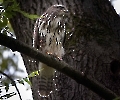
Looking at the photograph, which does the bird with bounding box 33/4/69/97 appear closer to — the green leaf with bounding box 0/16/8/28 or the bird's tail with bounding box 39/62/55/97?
the bird's tail with bounding box 39/62/55/97

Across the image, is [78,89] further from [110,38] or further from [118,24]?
[118,24]

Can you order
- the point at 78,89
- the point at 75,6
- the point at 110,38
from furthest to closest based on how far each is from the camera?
1. the point at 75,6
2. the point at 110,38
3. the point at 78,89

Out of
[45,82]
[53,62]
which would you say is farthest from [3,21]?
[45,82]

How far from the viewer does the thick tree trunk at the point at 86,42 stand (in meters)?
2.13

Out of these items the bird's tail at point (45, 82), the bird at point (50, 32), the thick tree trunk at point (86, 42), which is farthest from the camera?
the bird at point (50, 32)

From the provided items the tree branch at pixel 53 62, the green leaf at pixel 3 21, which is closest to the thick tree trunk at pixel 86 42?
the tree branch at pixel 53 62

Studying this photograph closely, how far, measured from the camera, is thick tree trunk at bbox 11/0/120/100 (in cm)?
213

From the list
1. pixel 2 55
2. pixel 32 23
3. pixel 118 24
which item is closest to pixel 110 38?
pixel 118 24

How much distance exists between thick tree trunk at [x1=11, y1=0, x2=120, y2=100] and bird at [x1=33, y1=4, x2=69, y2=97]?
0.18 ft

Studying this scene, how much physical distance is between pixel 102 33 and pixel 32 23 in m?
0.55

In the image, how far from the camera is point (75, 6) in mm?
2434

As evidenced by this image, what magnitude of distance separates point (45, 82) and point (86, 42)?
1.42ft

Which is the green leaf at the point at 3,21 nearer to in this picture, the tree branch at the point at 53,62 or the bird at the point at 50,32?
the tree branch at the point at 53,62

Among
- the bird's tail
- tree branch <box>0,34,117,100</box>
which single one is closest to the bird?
the bird's tail
